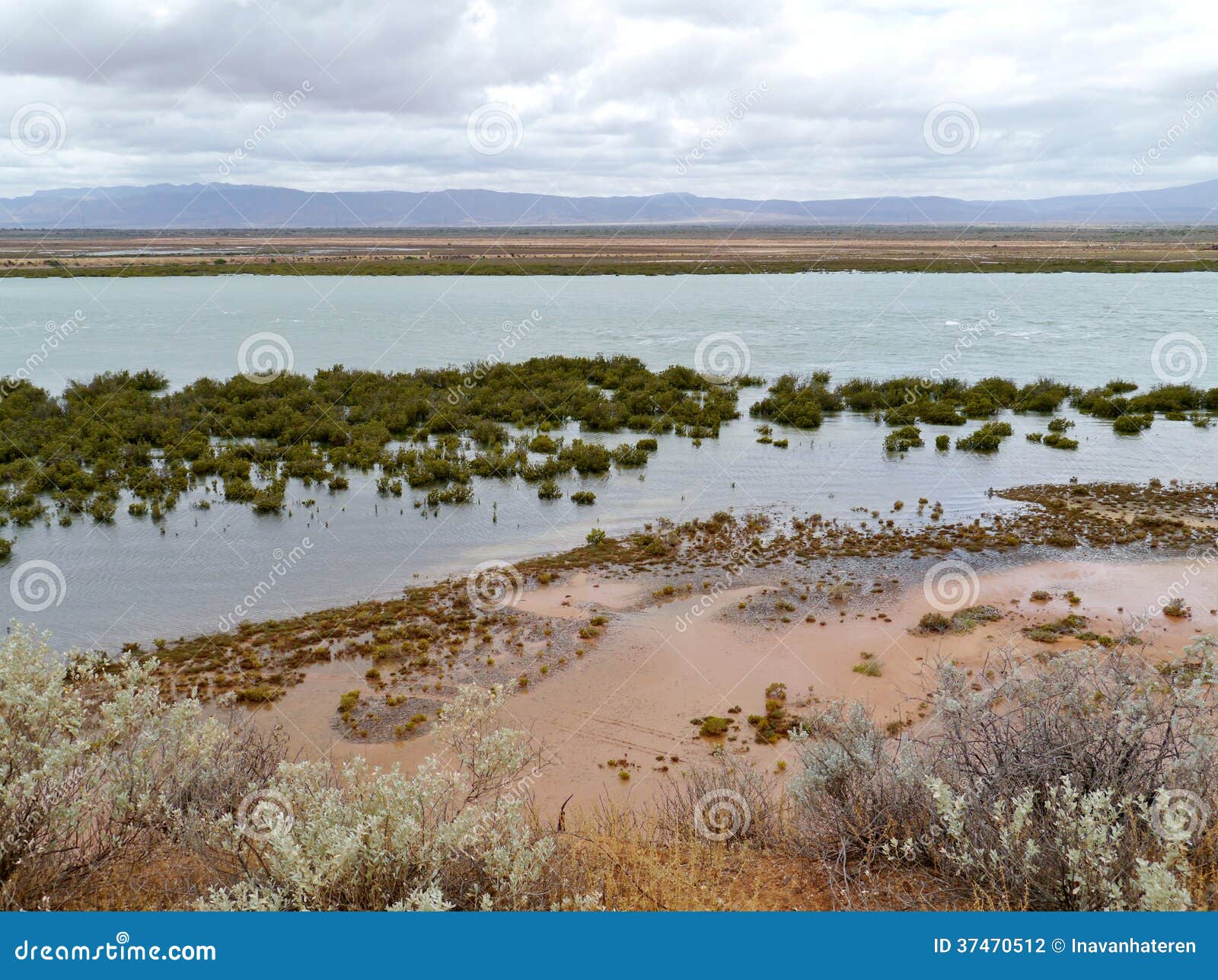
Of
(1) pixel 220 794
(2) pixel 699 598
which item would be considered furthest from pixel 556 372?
(1) pixel 220 794

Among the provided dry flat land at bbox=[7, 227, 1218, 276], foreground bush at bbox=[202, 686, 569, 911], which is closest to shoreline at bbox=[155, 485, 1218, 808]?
foreground bush at bbox=[202, 686, 569, 911]

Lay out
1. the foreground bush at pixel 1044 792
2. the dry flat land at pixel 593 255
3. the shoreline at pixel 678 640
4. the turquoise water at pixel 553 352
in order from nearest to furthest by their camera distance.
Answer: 1. the foreground bush at pixel 1044 792
2. the shoreline at pixel 678 640
3. the turquoise water at pixel 553 352
4. the dry flat land at pixel 593 255

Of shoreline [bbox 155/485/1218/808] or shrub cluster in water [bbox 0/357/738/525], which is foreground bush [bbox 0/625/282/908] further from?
shrub cluster in water [bbox 0/357/738/525]

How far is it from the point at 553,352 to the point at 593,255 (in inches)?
3058

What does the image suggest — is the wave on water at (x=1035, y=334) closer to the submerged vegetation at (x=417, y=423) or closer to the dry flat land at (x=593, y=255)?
the submerged vegetation at (x=417, y=423)

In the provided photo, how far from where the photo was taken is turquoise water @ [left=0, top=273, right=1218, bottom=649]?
1791 centimetres

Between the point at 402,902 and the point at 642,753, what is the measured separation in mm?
6684

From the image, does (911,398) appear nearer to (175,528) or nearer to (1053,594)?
(1053,594)

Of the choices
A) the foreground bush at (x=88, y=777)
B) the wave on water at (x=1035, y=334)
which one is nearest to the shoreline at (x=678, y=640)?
the foreground bush at (x=88, y=777)

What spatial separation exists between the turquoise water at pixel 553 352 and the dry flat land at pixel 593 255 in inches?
334

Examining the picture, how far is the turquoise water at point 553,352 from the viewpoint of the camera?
17.9 metres

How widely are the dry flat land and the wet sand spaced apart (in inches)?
3251

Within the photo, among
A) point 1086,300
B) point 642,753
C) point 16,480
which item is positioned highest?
point 1086,300

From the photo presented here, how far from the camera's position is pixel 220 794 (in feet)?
22.7
